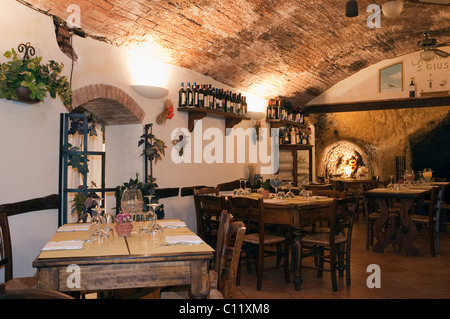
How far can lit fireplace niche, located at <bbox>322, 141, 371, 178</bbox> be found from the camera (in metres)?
11.5

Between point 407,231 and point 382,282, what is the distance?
1710 millimetres

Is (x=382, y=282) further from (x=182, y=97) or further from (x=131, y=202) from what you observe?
(x=182, y=97)

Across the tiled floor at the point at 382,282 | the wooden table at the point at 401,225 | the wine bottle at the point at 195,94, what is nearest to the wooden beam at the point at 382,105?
the wooden table at the point at 401,225

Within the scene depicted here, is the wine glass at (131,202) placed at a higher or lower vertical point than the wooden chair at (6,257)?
higher

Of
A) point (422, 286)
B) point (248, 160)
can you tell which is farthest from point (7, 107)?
point (248, 160)

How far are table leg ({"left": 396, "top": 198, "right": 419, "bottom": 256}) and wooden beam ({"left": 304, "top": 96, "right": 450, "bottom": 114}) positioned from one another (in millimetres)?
4342

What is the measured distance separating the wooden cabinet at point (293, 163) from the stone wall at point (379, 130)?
157cm

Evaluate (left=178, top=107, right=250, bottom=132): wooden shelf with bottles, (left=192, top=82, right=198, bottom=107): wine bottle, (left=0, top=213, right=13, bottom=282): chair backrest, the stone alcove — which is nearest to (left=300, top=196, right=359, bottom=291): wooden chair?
(left=178, top=107, right=250, bottom=132): wooden shelf with bottles

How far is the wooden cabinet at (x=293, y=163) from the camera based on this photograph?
29.9 ft

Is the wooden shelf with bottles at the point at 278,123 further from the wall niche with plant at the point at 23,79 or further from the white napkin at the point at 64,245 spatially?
the white napkin at the point at 64,245

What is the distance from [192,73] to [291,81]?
107 inches

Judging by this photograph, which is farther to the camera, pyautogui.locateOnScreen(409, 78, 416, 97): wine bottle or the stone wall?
the stone wall

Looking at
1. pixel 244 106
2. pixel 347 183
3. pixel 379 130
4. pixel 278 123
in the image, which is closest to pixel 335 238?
pixel 244 106

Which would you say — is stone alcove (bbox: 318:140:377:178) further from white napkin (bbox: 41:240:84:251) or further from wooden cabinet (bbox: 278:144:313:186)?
white napkin (bbox: 41:240:84:251)
